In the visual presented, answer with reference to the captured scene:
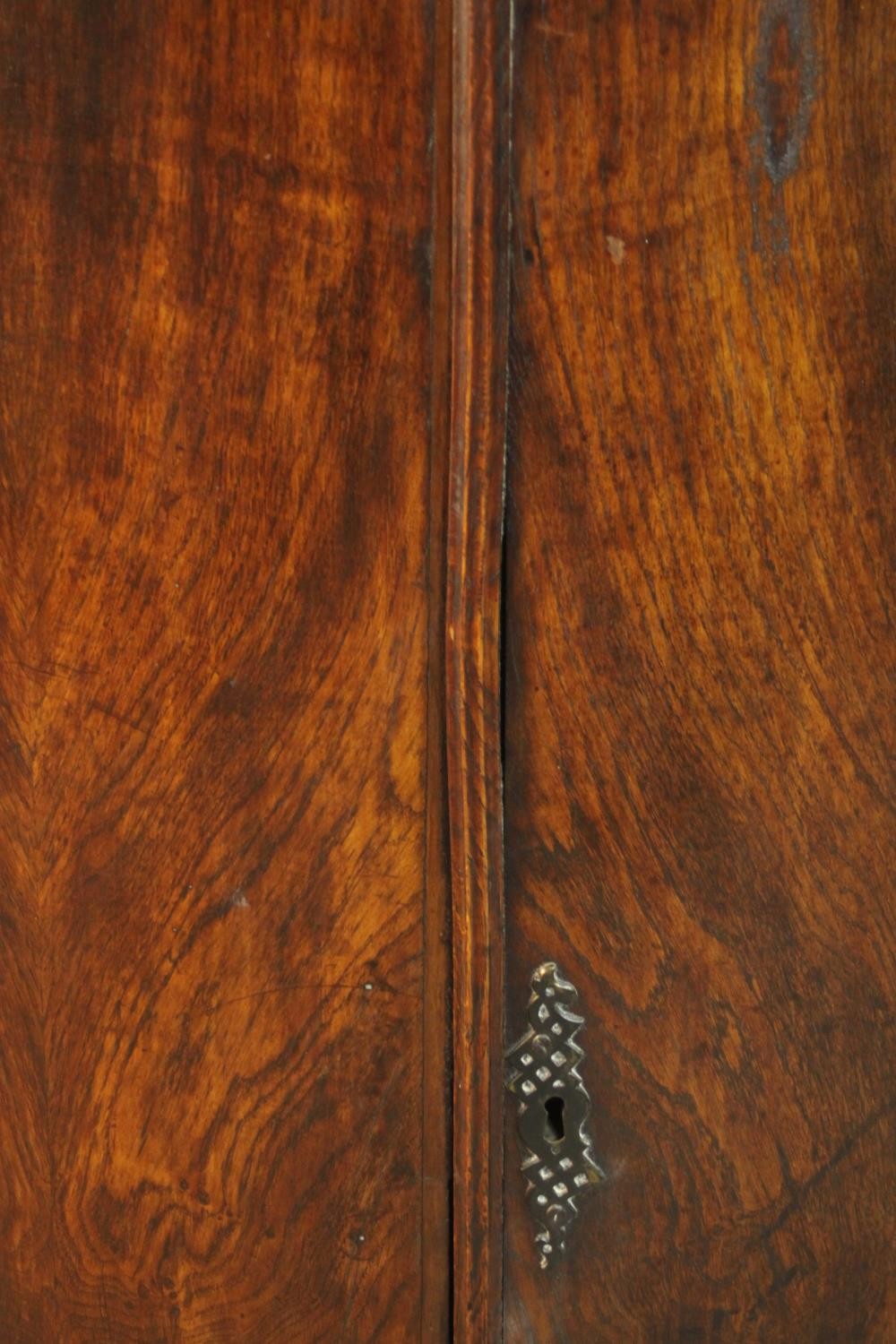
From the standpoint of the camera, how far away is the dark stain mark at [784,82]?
688 millimetres

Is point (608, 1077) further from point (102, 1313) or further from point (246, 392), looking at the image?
point (246, 392)

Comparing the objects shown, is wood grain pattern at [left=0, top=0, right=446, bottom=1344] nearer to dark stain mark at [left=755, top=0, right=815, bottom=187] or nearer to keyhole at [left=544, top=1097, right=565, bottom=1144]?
keyhole at [left=544, top=1097, right=565, bottom=1144]

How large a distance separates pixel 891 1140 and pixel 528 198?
22.0 inches

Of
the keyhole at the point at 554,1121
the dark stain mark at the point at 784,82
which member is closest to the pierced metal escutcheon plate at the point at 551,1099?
the keyhole at the point at 554,1121

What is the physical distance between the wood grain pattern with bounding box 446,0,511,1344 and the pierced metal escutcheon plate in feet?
0.06

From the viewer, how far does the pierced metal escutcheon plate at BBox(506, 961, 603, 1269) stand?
756 millimetres

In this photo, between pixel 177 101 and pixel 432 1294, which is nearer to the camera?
pixel 177 101

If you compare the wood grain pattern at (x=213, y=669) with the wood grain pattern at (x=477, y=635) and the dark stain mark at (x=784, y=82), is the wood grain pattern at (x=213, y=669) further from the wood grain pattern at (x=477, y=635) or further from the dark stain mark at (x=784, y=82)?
the dark stain mark at (x=784, y=82)

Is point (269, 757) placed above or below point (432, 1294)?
above

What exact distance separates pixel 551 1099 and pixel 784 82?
0.56 m

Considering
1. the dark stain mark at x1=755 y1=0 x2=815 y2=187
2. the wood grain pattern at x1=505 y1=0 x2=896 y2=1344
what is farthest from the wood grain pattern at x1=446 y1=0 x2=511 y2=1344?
the dark stain mark at x1=755 y1=0 x2=815 y2=187

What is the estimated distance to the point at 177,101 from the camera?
26.7 inches

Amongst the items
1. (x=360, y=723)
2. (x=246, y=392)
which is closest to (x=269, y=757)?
(x=360, y=723)

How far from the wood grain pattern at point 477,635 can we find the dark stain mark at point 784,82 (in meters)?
0.13
